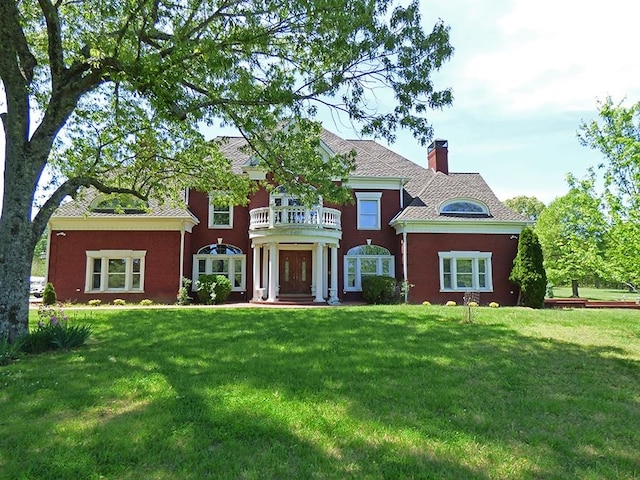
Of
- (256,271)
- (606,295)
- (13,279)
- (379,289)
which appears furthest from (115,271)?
(606,295)

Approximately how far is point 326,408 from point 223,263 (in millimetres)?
16885

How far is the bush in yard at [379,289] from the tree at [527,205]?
40575 millimetres

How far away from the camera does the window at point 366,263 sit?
67.6 ft

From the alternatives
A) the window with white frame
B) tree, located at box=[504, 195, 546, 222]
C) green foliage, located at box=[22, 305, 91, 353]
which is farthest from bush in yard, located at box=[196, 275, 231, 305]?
tree, located at box=[504, 195, 546, 222]

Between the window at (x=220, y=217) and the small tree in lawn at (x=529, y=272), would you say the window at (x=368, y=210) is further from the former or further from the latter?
the small tree in lawn at (x=529, y=272)

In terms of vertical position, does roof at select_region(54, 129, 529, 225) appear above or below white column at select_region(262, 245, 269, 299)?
above

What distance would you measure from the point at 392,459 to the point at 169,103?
7365 millimetres

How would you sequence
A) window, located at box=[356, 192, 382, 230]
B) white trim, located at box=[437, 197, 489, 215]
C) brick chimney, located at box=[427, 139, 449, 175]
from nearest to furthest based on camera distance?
1. white trim, located at box=[437, 197, 489, 215]
2. window, located at box=[356, 192, 382, 230]
3. brick chimney, located at box=[427, 139, 449, 175]

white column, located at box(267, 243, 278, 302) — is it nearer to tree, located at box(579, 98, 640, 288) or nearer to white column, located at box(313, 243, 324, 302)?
white column, located at box(313, 243, 324, 302)

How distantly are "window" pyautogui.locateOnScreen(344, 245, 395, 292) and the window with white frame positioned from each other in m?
5.34

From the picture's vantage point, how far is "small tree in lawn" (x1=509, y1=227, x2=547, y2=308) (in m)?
18.3

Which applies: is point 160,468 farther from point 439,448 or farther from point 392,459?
point 439,448

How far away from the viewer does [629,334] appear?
9.41 meters

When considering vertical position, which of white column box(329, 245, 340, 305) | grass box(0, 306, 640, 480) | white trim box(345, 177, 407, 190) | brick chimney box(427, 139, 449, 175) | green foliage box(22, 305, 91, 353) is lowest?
grass box(0, 306, 640, 480)
